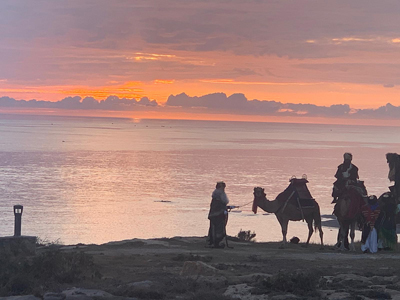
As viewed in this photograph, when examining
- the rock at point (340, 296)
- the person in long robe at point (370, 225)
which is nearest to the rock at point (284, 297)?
the rock at point (340, 296)

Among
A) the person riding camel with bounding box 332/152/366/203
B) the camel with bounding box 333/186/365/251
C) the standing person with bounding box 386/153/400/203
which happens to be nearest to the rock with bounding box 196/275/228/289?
the camel with bounding box 333/186/365/251

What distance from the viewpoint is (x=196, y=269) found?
1420 cm

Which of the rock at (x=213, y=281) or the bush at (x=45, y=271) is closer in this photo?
the bush at (x=45, y=271)

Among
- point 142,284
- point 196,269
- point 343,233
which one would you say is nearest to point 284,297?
point 142,284

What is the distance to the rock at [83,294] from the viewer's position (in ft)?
36.7

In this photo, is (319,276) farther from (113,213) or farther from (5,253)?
(113,213)

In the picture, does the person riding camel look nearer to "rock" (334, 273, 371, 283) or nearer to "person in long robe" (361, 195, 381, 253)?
"person in long robe" (361, 195, 381, 253)

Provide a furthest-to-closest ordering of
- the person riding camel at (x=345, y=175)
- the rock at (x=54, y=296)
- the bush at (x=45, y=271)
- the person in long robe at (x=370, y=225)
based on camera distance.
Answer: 1. the person riding camel at (x=345, y=175)
2. the person in long robe at (x=370, y=225)
3. the bush at (x=45, y=271)
4. the rock at (x=54, y=296)

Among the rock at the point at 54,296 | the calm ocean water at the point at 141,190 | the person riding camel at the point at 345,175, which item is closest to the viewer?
the rock at the point at 54,296

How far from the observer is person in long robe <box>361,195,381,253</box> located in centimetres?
1934

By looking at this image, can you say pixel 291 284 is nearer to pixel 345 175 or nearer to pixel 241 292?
A: pixel 241 292

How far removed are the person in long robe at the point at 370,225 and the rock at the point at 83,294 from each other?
1005cm

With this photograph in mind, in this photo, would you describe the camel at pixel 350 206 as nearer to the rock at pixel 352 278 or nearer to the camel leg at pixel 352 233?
the camel leg at pixel 352 233

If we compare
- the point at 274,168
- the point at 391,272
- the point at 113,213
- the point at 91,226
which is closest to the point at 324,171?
the point at 274,168
